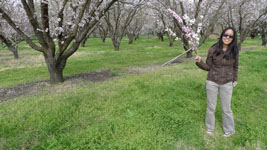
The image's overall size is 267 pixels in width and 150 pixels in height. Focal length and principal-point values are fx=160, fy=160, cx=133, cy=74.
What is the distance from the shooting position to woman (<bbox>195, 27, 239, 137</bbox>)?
3.12 metres

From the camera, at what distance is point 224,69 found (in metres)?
3.23

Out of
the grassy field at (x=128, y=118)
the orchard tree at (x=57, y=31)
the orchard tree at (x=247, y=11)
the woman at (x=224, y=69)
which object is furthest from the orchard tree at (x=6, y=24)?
the orchard tree at (x=247, y=11)

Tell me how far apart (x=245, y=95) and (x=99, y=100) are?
4781 mm

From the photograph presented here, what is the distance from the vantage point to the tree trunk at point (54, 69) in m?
6.64

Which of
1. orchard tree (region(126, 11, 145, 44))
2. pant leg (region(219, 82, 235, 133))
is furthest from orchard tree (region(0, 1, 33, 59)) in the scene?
orchard tree (region(126, 11, 145, 44))

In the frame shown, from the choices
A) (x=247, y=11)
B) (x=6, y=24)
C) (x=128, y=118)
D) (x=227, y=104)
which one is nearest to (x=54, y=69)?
(x=128, y=118)

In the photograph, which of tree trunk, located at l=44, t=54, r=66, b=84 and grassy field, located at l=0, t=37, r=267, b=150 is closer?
grassy field, located at l=0, t=37, r=267, b=150

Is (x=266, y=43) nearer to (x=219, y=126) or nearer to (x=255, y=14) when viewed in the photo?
(x=255, y=14)

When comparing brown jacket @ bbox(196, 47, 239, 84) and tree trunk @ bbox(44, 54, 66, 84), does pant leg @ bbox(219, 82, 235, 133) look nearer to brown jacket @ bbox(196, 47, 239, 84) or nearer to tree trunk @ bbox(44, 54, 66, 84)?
brown jacket @ bbox(196, 47, 239, 84)

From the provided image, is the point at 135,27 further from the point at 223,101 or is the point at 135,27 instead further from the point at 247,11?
the point at 223,101

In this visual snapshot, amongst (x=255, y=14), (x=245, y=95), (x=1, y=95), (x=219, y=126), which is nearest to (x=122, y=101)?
(x=219, y=126)

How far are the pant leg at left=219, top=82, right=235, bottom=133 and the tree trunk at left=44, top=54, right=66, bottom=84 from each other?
20.4ft

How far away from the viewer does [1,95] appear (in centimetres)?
595

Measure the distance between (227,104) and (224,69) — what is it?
0.72 metres
